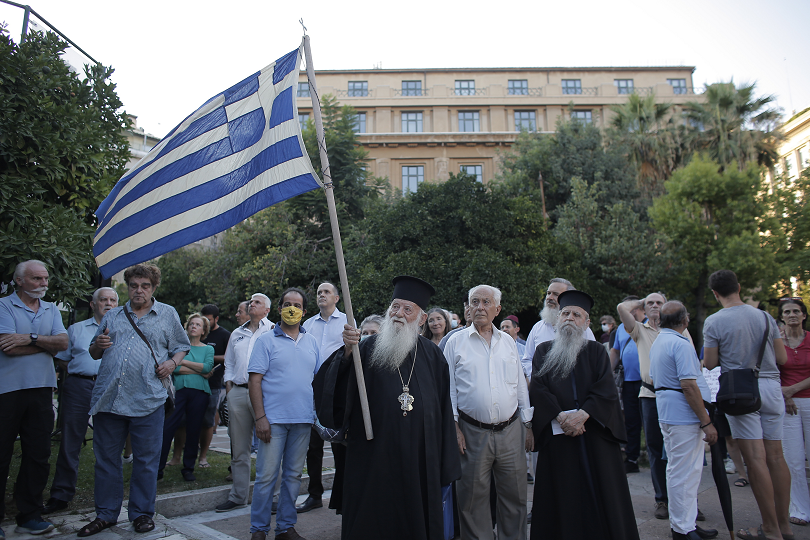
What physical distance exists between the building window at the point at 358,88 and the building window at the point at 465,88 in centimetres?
754

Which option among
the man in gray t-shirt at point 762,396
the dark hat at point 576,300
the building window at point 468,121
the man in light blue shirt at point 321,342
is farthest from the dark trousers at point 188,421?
the building window at point 468,121

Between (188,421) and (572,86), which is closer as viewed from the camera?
(188,421)

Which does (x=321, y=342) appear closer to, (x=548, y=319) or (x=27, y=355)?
(x=548, y=319)

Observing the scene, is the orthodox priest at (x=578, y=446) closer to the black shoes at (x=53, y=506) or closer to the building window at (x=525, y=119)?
the black shoes at (x=53, y=506)

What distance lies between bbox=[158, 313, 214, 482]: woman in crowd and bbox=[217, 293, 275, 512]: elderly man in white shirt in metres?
0.68

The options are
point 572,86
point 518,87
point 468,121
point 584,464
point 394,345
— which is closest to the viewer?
point 394,345

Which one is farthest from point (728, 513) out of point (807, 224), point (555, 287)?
point (807, 224)

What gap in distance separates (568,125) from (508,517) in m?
28.7

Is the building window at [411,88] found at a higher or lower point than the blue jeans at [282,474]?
higher

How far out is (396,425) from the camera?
→ 153 inches

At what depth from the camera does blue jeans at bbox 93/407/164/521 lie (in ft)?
15.1

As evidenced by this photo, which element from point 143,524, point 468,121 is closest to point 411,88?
point 468,121

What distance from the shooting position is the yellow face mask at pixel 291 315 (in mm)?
5133

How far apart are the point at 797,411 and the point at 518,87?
135 feet
